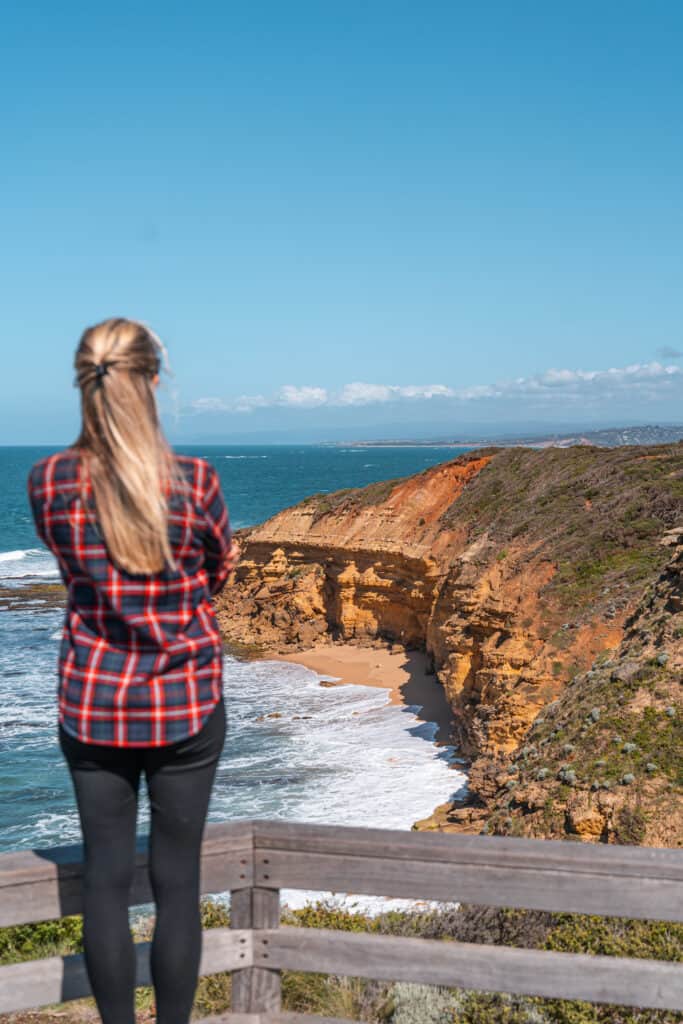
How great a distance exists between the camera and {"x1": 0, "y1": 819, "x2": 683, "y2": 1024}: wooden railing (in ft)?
10.6

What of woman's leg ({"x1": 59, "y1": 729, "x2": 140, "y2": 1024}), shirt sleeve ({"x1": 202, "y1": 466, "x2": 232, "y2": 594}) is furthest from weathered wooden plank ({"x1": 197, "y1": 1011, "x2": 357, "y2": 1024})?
shirt sleeve ({"x1": 202, "y1": 466, "x2": 232, "y2": 594})

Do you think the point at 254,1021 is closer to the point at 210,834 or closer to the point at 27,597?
the point at 210,834

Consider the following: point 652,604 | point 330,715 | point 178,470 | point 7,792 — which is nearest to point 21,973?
point 178,470

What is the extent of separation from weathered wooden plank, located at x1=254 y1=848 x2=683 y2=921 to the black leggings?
493 mm

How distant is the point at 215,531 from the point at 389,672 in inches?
1067

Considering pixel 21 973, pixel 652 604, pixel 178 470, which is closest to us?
pixel 178 470

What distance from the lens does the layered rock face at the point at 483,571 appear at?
18891 mm

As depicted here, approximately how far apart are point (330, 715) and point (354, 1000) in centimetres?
2068

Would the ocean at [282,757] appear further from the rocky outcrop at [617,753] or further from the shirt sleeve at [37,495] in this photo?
the shirt sleeve at [37,495]

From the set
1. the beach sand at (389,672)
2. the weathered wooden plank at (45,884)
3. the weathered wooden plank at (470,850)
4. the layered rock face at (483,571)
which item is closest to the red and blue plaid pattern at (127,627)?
the weathered wooden plank at (45,884)

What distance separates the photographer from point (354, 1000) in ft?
16.0

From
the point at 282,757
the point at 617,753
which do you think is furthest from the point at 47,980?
the point at 282,757

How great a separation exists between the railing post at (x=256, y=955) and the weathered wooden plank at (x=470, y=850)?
0.63ft

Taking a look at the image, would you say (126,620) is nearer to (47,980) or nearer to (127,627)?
(127,627)
